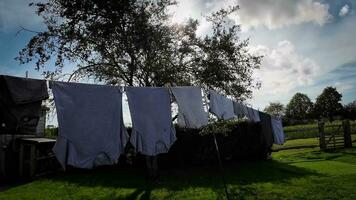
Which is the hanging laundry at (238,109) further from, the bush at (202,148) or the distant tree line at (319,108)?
the distant tree line at (319,108)

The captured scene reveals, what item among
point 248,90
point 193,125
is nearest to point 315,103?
point 248,90

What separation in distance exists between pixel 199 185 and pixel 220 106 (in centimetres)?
314

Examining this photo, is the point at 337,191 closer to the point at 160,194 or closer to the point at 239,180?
the point at 239,180

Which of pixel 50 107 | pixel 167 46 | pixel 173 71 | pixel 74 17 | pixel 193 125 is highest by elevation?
pixel 74 17

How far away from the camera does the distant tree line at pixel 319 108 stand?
266 ft

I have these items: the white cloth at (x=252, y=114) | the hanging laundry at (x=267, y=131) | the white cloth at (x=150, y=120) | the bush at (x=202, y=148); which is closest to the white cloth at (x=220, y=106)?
the white cloth at (x=150, y=120)

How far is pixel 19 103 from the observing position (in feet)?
14.3

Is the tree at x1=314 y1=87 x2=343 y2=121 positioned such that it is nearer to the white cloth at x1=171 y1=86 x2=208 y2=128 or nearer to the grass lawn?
the grass lawn

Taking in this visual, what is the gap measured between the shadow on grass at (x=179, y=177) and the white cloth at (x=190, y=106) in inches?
94.0

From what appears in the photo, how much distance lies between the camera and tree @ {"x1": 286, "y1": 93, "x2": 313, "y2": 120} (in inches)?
3952

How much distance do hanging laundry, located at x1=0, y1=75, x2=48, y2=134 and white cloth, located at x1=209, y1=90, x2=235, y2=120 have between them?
406 cm

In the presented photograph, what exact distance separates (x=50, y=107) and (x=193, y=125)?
6.00 metres

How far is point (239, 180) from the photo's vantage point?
10531mm

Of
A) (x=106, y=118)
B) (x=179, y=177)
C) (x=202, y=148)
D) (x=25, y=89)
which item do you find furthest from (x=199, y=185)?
(x=25, y=89)
